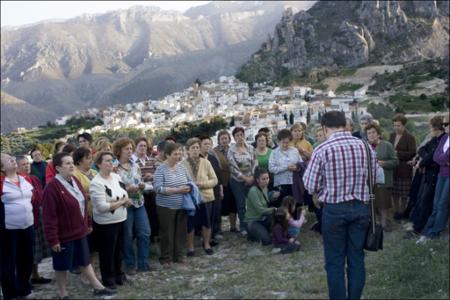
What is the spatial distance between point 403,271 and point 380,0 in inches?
3885

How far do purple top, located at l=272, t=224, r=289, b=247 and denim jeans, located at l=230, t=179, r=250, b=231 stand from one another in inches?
35.6

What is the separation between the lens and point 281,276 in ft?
18.2

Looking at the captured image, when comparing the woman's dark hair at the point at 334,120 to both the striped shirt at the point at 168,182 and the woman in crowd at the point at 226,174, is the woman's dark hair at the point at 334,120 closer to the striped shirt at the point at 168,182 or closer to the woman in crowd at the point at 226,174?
the striped shirt at the point at 168,182

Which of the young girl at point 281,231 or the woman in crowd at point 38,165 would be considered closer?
the young girl at point 281,231

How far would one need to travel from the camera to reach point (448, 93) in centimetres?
4881

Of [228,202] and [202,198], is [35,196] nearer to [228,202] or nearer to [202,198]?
[202,198]

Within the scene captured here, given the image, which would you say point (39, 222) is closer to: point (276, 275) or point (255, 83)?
point (276, 275)

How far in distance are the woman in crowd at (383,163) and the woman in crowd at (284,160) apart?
3.50ft

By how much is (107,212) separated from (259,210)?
231cm

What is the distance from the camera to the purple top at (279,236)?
666 cm

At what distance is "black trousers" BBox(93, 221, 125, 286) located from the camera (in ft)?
17.5

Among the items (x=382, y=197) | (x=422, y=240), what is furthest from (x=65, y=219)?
(x=382, y=197)

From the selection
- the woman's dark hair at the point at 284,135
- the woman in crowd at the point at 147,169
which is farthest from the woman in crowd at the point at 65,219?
the woman's dark hair at the point at 284,135

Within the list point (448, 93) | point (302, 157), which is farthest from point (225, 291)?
point (448, 93)
